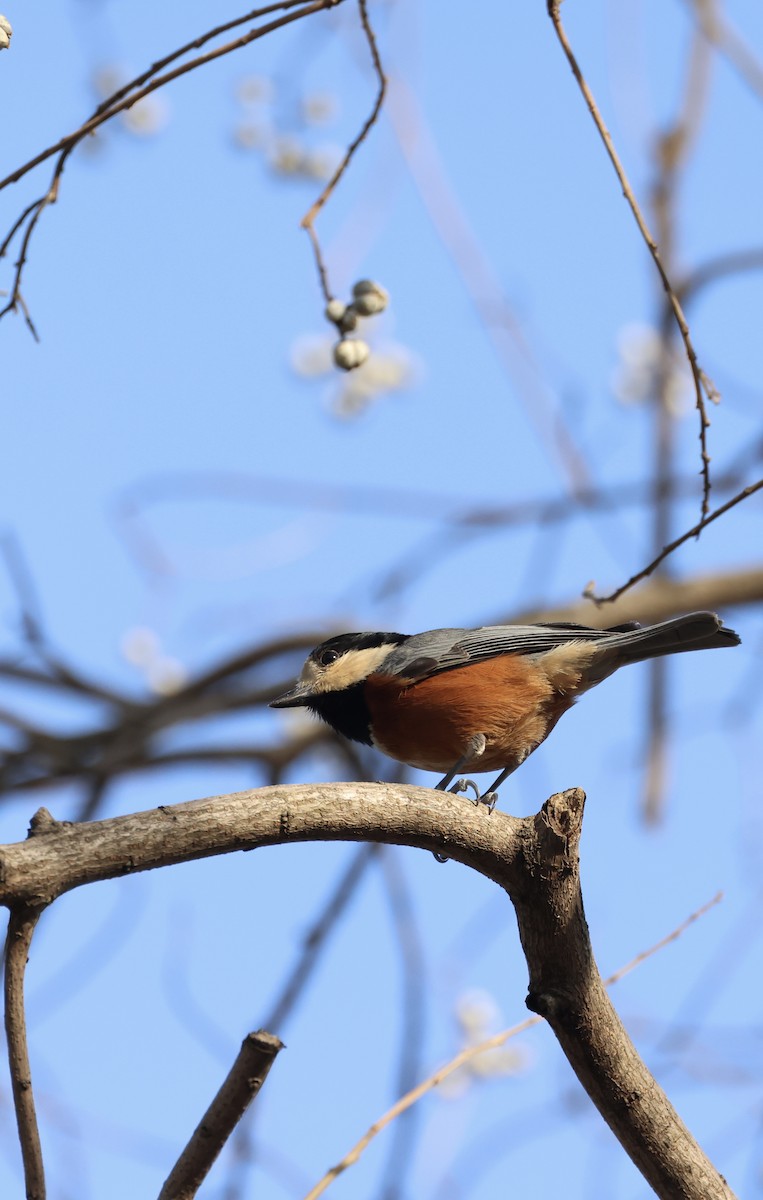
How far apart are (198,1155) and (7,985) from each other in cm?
57

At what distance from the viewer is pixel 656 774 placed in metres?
8.02

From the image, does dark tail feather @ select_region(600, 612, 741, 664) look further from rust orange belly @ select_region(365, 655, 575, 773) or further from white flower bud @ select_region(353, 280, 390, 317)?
white flower bud @ select_region(353, 280, 390, 317)

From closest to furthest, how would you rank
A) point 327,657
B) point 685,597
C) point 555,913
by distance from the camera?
1. point 555,913
2. point 327,657
3. point 685,597

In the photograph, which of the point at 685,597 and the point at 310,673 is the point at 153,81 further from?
the point at 685,597

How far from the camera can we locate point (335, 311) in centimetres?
393

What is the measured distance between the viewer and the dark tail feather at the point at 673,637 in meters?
4.20

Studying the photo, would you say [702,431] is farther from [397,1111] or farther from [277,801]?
[397,1111]

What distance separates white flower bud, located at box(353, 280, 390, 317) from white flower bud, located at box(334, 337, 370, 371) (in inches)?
3.9

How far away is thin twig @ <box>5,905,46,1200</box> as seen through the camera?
2.34m

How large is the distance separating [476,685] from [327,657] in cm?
67

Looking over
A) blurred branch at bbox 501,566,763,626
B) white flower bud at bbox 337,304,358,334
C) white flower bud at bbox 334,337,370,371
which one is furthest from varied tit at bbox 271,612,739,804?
blurred branch at bbox 501,566,763,626

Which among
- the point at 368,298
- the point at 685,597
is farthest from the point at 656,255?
the point at 685,597

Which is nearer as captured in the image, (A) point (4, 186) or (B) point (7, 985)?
(B) point (7, 985)

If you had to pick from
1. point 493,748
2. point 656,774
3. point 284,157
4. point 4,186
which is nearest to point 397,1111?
point 493,748
